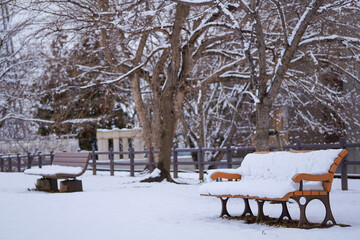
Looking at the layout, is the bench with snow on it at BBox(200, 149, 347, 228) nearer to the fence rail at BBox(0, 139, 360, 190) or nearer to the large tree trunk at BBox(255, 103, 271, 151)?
the large tree trunk at BBox(255, 103, 271, 151)

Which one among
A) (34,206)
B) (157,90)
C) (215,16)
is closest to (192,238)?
(34,206)

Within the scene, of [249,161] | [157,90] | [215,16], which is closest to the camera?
[249,161]

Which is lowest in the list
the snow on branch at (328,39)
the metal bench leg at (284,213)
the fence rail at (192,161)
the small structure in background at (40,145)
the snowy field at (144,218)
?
the snowy field at (144,218)

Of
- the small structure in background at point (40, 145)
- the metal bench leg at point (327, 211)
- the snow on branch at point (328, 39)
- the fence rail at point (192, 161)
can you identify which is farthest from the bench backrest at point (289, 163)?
the small structure in background at point (40, 145)

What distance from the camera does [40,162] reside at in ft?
94.9

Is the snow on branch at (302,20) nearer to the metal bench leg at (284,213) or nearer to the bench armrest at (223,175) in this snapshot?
the bench armrest at (223,175)

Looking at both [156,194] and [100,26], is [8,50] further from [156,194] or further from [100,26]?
[156,194]

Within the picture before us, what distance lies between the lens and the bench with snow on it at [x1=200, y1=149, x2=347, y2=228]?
24.4 feet

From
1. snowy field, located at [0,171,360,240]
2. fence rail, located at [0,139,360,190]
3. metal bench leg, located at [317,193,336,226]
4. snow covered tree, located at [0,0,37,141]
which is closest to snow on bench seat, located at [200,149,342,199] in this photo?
metal bench leg, located at [317,193,336,226]

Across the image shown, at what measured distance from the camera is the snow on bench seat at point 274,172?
7547 millimetres

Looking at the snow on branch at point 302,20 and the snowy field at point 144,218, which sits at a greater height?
the snow on branch at point 302,20

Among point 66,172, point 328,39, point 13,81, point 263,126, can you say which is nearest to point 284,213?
point 263,126

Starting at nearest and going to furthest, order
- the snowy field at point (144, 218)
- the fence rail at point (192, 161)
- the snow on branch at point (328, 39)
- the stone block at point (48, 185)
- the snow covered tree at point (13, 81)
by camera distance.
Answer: the snowy field at point (144, 218) → the snow on branch at point (328, 39) → the fence rail at point (192, 161) → the stone block at point (48, 185) → the snow covered tree at point (13, 81)

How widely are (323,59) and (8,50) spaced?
2250 centimetres
